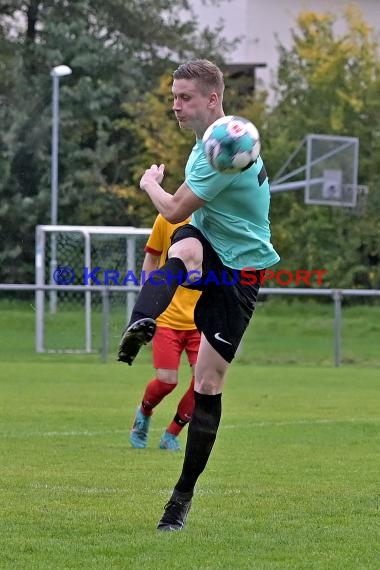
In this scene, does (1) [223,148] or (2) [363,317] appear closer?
(1) [223,148]

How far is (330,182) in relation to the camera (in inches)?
1024

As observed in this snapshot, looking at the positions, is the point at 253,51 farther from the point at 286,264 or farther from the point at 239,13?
the point at 286,264

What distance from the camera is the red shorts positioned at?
32.6 ft

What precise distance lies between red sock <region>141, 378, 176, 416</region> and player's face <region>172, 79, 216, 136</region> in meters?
3.83

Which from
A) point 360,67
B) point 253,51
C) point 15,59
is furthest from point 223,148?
point 253,51

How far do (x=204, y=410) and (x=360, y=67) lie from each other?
27579mm

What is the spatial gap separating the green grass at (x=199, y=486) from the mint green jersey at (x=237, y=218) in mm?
1287

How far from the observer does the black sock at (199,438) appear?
19.9ft

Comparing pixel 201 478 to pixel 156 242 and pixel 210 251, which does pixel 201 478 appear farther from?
pixel 210 251

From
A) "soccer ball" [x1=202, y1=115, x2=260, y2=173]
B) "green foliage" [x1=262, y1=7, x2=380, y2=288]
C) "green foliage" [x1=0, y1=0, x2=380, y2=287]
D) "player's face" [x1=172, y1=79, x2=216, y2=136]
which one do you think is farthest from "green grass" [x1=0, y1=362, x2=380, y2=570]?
"green foliage" [x1=0, y1=0, x2=380, y2=287]

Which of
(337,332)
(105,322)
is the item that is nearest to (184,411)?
(337,332)

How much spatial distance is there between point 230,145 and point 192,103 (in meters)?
0.51

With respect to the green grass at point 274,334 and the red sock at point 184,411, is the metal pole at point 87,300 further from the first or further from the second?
the red sock at point 184,411

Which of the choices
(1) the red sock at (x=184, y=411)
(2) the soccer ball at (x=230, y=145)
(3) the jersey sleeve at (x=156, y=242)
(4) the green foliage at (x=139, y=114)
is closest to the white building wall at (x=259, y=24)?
(4) the green foliage at (x=139, y=114)
